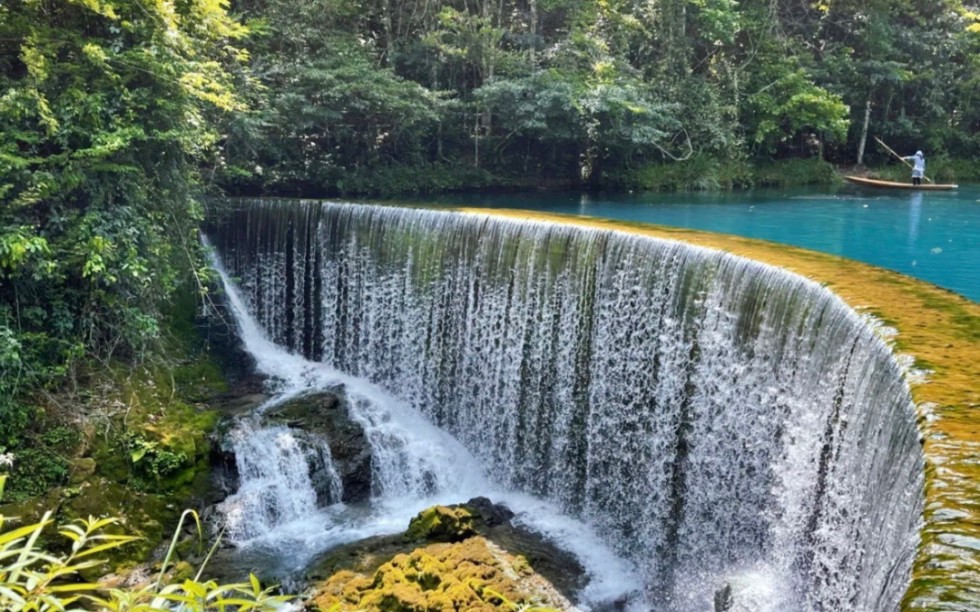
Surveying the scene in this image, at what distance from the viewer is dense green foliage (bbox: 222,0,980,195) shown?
14.3 metres

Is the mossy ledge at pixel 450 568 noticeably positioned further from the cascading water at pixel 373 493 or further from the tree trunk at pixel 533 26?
the tree trunk at pixel 533 26

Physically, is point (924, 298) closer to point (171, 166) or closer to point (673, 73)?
point (171, 166)

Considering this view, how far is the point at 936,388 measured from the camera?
386cm

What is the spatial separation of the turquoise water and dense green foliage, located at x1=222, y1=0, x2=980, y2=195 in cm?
157

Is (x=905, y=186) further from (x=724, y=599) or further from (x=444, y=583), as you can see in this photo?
(x=444, y=583)

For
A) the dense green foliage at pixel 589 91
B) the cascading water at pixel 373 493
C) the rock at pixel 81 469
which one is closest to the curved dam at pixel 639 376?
the cascading water at pixel 373 493

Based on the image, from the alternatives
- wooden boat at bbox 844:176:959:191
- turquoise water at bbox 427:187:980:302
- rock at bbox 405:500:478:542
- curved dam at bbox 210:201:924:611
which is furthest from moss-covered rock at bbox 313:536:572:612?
wooden boat at bbox 844:176:959:191

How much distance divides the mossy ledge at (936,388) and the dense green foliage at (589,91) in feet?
27.2

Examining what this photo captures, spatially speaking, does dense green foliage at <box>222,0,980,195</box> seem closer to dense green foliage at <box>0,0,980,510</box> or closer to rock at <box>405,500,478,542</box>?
dense green foliage at <box>0,0,980,510</box>

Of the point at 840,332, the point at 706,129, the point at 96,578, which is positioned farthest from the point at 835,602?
the point at 706,129

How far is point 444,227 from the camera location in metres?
10.1

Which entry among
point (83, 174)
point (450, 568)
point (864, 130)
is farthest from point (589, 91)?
point (450, 568)

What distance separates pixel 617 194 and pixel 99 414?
465 inches

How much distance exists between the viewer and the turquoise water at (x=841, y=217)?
9820 millimetres
